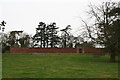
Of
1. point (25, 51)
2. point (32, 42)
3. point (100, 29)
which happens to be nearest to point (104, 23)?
point (100, 29)

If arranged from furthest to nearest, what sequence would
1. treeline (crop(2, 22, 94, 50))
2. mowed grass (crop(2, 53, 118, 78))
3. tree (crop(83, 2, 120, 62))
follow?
treeline (crop(2, 22, 94, 50)) → tree (crop(83, 2, 120, 62)) → mowed grass (crop(2, 53, 118, 78))

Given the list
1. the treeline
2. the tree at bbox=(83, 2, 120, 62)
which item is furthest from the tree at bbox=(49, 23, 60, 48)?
the tree at bbox=(83, 2, 120, 62)

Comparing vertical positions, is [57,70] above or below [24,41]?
below

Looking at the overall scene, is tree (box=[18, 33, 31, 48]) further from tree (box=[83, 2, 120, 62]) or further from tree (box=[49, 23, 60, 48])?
tree (box=[83, 2, 120, 62])

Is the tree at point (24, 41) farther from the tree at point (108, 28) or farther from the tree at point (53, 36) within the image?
the tree at point (108, 28)

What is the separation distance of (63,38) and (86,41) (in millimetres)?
50928

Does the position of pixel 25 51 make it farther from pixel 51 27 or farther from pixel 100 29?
pixel 100 29

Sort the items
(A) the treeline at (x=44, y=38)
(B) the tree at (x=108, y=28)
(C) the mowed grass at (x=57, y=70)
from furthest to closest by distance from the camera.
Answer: (A) the treeline at (x=44, y=38) < (B) the tree at (x=108, y=28) < (C) the mowed grass at (x=57, y=70)

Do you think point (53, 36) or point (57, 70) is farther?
point (53, 36)

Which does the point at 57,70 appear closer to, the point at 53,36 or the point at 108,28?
the point at 108,28

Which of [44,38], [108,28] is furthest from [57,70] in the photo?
[44,38]

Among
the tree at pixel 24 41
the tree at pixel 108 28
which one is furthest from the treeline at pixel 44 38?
the tree at pixel 108 28

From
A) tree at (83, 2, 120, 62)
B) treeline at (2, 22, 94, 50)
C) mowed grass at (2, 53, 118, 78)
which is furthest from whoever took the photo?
treeline at (2, 22, 94, 50)

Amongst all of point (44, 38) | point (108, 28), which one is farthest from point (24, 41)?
point (108, 28)
